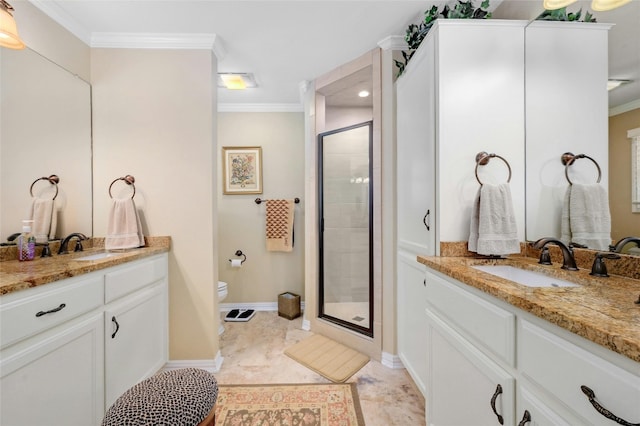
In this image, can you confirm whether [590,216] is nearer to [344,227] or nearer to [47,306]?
[344,227]

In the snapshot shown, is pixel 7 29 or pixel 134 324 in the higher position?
pixel 7 29

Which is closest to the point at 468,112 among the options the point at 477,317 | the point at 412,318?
the point at 477,317

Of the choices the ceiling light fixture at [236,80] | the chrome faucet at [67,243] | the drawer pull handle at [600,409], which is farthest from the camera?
the ceiling light fixture at [236,80]

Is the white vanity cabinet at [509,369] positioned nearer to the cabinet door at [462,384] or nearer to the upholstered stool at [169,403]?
the cabinet door at [462,384]

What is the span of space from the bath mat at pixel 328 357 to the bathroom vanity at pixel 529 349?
0.73 meters

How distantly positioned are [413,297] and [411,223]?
48 cm

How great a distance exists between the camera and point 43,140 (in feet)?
4.97

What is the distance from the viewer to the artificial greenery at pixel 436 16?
1.35m

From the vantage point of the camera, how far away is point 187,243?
1.87 metres

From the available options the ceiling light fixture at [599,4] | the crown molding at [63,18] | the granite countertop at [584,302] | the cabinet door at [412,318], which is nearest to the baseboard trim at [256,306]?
the cabinet door at [412,318]

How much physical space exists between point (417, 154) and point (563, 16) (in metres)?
0.87

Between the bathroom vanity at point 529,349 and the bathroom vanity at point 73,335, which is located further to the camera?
the bathroom vanity at point 73,335

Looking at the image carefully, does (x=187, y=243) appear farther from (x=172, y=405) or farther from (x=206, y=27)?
(x=206, y=27)

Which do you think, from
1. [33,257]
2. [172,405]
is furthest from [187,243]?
[172,405]
